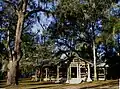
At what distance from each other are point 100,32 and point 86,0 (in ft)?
58.4

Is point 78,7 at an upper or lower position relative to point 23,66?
upper

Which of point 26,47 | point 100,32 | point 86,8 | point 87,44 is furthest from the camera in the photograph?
point 26,47

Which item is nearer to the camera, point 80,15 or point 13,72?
point 13,72

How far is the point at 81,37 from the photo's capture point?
55.0m

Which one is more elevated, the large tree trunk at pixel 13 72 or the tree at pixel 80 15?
the tree at pixel 80 15

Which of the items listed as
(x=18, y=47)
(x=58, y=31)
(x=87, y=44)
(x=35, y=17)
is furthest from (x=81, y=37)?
(x=18, y=47)

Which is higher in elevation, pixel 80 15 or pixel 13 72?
pixel 80 15

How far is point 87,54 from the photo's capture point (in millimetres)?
58938

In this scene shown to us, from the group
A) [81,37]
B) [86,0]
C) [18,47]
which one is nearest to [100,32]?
[81,37]

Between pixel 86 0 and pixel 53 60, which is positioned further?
pixel 53 60

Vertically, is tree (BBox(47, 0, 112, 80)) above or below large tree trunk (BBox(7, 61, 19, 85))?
above

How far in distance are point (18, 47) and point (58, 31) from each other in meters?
11.9

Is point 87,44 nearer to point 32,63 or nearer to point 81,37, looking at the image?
point 81,37

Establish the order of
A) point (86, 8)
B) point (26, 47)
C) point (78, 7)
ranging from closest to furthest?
point (78, 7) < point (86, 8) < point (26, 47)
